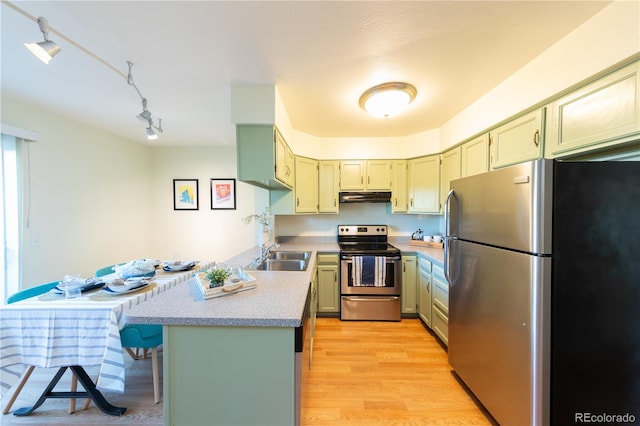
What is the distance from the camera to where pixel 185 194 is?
12.7ft

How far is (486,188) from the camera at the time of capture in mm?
1451

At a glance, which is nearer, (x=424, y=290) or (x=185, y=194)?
(x=424, y=290)

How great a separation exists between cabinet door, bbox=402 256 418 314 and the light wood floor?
1.51 ft

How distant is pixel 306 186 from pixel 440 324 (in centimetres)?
220

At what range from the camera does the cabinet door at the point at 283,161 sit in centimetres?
205

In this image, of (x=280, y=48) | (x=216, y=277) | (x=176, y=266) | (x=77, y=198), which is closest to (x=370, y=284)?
(x=216, y=277)

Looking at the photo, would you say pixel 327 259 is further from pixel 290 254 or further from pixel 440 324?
pixel 440 324

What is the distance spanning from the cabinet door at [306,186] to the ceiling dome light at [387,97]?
3.68 ft

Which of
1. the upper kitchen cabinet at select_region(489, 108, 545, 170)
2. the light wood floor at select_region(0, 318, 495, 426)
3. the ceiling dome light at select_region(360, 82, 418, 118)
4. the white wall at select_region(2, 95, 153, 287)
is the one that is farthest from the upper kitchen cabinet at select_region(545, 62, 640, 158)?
the white wall at select_region(2, 95, 153, 287)

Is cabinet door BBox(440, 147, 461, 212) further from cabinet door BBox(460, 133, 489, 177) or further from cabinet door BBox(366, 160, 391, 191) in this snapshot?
cabinet door BBox(366, 160, 391, 191)

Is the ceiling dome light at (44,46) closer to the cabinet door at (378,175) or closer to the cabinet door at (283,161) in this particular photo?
the cabinet door at (283,161)

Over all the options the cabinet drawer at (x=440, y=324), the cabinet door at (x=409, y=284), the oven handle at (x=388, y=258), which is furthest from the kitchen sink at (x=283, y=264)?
the cabinet drawer at (x=440, y=324)

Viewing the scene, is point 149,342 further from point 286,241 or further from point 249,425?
point 286,241

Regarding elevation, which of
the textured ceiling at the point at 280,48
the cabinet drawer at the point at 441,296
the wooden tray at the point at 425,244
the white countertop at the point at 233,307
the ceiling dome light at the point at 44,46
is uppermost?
the textured ceiling at the point at 280,48
